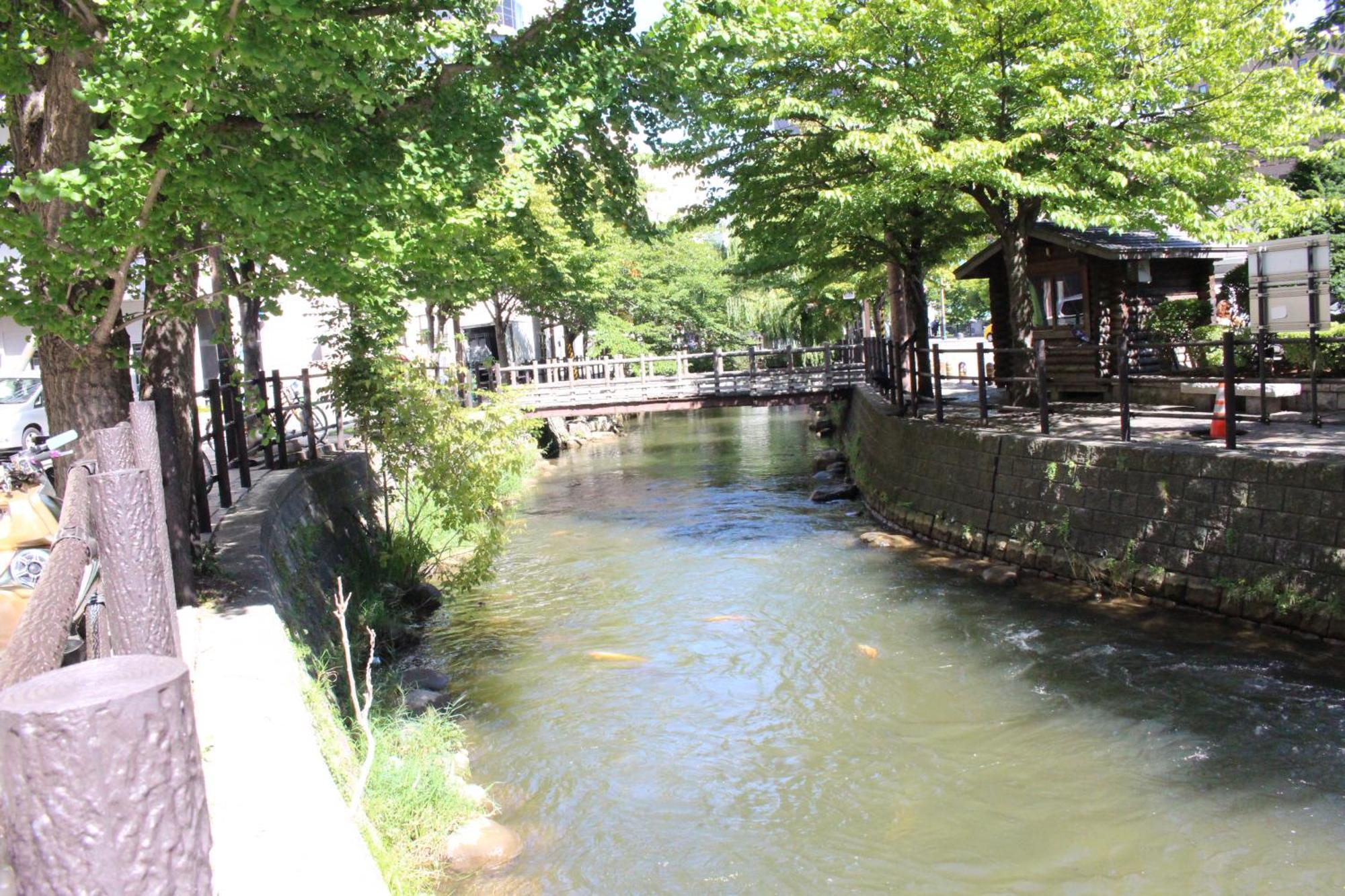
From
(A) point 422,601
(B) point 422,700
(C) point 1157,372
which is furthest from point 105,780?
(C) point 1157,372

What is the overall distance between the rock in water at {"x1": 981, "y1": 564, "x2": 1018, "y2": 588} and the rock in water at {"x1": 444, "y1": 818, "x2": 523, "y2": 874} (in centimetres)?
741

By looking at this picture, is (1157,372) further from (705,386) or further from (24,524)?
(24,524)

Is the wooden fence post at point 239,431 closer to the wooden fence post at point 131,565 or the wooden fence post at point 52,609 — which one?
the wooden fence post at point 52,609

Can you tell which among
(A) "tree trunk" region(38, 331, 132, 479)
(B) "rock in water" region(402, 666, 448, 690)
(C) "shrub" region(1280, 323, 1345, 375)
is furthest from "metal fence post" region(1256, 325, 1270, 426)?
(A) "tree trunk" region(38, 331, 132, 479)

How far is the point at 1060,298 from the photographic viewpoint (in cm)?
2033

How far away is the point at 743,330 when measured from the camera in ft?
156

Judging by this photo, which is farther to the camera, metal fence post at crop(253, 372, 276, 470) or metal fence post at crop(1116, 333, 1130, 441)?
metal fence post at crop(1116, 333, 1130, 441)

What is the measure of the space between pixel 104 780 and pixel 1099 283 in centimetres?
2021

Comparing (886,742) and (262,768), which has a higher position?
(262,768)

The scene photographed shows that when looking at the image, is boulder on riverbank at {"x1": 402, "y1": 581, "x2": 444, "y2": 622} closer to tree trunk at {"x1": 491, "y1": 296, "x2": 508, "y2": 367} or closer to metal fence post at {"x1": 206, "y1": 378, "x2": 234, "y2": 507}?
metal fence post at {"x1": 206, "y1": 378, "x2": 234, "y2": 507}

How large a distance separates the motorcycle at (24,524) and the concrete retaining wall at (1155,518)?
9.81m

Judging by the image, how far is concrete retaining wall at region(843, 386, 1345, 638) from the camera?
30.4ft

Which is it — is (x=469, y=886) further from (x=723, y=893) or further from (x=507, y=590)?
(x=507, y=590)

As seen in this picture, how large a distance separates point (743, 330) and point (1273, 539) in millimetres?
38538
